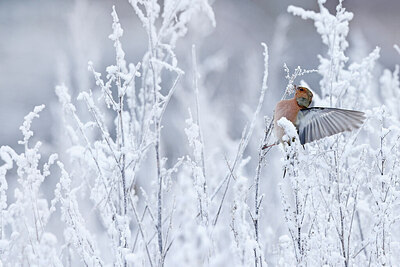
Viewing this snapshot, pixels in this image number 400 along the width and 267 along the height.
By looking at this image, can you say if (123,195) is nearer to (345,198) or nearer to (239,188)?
(239,188)

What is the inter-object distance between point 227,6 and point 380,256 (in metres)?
8.57

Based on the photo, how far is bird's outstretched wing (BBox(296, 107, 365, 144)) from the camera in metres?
2.49

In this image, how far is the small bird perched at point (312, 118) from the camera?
2.49 m

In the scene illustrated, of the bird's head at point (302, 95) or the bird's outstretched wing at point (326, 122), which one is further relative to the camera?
the bird's head at point (302, 95)

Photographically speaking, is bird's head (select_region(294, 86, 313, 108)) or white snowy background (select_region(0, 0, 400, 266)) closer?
white snowy background (select_region(0, 0, 400, 266))

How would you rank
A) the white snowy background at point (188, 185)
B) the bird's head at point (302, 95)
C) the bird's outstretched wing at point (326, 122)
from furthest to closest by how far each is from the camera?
1. the bird's head at point (302, 95)
2. the bird's outstretched wing at point (326, 122)
3. the white snowy background at point (188, 185)

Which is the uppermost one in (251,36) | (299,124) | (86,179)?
(251,36)

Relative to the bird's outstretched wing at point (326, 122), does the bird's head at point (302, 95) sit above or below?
above

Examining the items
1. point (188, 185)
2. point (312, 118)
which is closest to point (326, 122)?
point (312, 118)

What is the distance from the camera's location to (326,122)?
8.36ft

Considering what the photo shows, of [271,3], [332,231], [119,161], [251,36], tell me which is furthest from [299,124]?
[271,3]

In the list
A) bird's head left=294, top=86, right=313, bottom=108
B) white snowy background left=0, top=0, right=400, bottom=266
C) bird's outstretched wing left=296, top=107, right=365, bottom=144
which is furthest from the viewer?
bird's head left=294, top=86, right=313, bottom=108

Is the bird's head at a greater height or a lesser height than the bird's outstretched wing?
greater

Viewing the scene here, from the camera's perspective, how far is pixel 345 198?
2.25m
